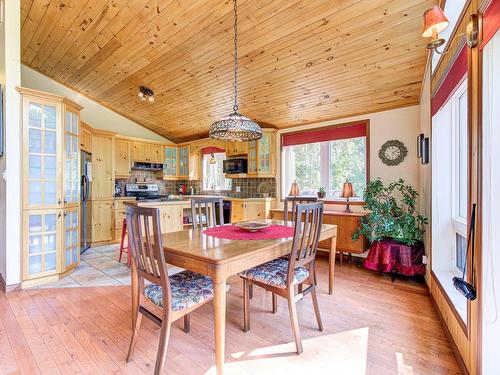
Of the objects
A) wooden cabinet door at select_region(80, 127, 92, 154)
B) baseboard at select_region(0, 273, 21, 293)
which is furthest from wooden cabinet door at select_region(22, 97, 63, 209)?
wooden cabinet door at select_region(80, 127, 92, 154)

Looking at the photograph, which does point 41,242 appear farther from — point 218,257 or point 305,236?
point 305,236

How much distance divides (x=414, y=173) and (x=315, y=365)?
2.91m

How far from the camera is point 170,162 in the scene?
6.35 m

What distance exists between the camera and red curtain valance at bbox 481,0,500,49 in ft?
3.87

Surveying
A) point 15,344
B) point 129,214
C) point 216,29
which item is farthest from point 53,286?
point 216,29

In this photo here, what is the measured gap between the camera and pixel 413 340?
1.97 meters

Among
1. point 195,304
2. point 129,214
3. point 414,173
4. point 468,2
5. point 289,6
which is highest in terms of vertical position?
point 289,6

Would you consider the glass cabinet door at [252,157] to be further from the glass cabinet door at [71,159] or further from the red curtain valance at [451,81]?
the red curtain valance at [451,81]

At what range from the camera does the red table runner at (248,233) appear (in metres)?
2.15

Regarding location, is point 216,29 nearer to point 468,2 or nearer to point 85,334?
point 468,2

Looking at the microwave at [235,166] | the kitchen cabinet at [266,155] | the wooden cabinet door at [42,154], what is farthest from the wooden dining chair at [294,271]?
the microwave at [235,166]

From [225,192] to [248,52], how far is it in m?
3.31

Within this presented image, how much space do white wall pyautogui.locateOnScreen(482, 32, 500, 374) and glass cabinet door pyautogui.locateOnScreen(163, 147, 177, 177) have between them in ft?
19.3

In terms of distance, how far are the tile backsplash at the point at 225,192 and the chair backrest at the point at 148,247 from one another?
3513mm
